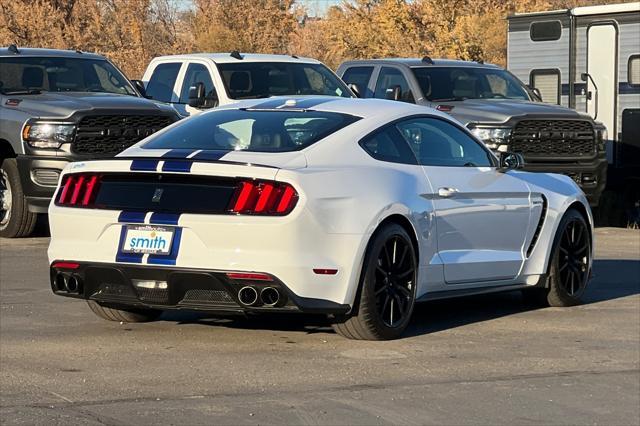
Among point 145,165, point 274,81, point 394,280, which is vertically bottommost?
point 394,280

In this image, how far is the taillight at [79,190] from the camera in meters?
8.88

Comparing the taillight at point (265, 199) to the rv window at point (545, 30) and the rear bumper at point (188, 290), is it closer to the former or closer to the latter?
the rear bumper at point (188, 290)

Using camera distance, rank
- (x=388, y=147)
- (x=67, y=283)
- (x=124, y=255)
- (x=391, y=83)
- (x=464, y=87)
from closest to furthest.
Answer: (x=124, y=255)
(x=67, y=283)
(x=388, y=147)
(x=464, y=87)
(x=391, y=83)

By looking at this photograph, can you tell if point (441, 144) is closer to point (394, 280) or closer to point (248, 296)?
point (394, 280)

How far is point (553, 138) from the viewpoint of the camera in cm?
1723

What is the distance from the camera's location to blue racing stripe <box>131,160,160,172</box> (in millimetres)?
8609

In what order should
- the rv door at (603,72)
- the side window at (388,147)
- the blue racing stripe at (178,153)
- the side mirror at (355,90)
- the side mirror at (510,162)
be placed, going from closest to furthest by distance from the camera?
the blue racing stripe at (178,153), the side window at (388,147), the side mirror at (510,162), the side mirror at (355,90), the rv door at (603,72)

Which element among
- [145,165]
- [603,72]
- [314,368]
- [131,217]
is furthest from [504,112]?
[314,368]

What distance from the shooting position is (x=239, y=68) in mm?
17547

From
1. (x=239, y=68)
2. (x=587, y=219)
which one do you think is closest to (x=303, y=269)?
(x=587, y=219)

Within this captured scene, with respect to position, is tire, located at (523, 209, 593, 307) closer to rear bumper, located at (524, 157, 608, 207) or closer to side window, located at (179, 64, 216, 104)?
rear bumper, located at (524, 157, 608, 207)

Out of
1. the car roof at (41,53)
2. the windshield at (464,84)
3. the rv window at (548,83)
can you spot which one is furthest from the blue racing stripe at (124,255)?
the rv window at (548,83)

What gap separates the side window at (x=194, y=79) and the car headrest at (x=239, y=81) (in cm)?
27

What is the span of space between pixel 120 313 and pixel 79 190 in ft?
3.36
